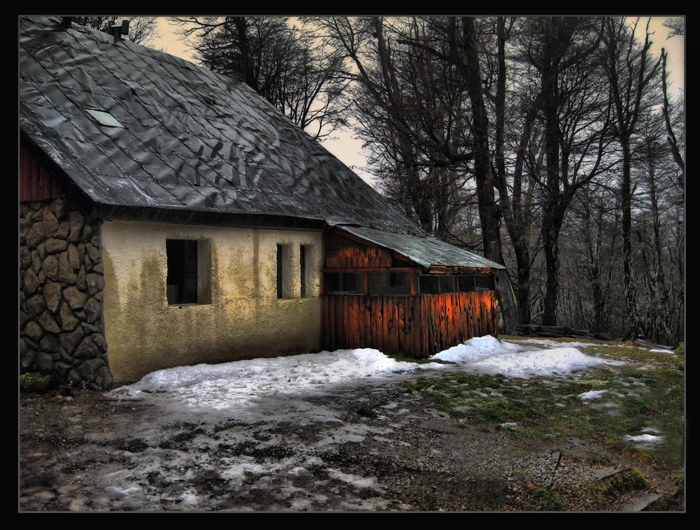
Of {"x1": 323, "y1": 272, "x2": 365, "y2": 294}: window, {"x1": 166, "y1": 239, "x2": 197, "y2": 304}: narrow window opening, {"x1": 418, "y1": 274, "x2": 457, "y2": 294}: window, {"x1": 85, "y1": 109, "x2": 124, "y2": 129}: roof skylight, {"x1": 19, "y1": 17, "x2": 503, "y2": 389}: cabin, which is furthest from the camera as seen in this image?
{"x1": 323, "y1": 272, "x2": 365, "y2": 294}: window

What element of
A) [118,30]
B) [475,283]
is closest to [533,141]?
[475,283]

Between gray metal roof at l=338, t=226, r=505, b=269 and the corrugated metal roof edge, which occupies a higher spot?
the corrugated metal roof edge

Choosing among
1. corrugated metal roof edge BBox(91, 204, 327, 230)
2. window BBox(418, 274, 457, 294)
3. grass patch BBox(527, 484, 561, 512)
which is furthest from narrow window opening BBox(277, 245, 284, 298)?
grass patch BBox(527, 484, 561, 512)

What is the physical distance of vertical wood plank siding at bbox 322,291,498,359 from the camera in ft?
34.7

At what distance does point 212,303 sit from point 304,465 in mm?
4813

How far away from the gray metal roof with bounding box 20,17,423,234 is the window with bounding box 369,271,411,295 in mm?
1489

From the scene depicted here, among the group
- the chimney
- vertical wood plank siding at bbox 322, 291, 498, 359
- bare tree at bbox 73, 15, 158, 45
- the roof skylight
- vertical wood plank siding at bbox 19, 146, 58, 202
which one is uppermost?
bare tree at bbox 73, 15, 158, 45

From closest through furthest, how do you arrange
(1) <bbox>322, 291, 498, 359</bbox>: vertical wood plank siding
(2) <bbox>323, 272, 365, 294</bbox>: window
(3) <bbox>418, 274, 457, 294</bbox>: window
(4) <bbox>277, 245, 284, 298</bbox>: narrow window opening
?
(1) <bbox>322, 291, 498, 359</bbox>: vertical wood plank siding, (3) <bbox>418, 274, 457, 294</bbox>: window, (4) <bbox>277, 245, 284, 298</bbox>: narrow window opening, (2) <bbox>323, 272, 365, 294</bbox>: window

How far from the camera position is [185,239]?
29.5 ft

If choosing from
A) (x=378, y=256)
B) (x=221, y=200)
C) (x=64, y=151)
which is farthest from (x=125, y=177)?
(x=378, y=256)

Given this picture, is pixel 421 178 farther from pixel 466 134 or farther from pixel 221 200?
pixel 221 200

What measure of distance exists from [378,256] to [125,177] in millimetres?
4716

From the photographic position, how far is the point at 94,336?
7.68m

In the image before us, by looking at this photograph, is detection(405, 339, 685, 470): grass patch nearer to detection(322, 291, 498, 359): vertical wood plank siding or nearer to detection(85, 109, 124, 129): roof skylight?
detection(322, 291, 498, 359): vertical wood plank siding
